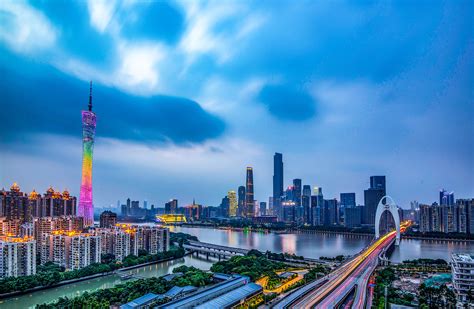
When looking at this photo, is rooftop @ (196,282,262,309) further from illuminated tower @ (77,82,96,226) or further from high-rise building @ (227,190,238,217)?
high-rise building @ (227,190,238,217)

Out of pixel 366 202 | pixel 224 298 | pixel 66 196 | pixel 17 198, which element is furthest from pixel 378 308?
pixel 366 202

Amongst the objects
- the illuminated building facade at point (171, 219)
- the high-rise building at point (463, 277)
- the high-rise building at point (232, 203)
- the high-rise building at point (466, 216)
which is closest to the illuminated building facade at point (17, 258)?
the high-rise building at point (463, 277)

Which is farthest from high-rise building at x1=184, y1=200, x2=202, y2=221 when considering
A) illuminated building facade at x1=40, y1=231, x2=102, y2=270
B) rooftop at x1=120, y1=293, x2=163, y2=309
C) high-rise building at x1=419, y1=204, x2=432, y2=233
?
rooftop at x1=120, y1=293, x2=163, y2=309

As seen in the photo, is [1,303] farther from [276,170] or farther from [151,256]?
[276,170]

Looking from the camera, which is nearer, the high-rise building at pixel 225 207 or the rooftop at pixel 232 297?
the rooftop at pixel 232 297

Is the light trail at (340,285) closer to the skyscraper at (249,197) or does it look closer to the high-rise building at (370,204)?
the high-rise building at (370,204)
